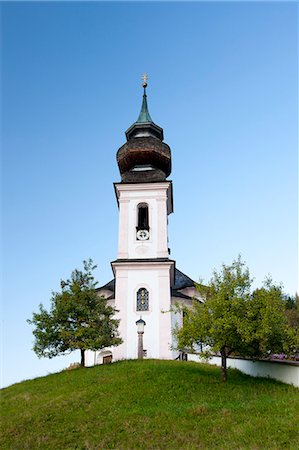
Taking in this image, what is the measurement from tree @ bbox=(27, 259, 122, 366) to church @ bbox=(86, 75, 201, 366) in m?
3.78

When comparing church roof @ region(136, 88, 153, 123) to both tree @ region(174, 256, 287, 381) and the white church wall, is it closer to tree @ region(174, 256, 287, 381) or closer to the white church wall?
the white church wall

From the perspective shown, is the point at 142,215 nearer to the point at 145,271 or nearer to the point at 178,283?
the point at 145,271

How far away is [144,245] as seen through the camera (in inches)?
1057

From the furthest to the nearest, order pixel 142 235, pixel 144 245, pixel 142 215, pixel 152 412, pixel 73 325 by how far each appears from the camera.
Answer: pixel 142 215 < pixel 142 235 < pixel 144 245 < pixel 73 325 < pixel 152 412

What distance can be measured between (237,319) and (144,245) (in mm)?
12508

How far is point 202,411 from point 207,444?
6.53ft

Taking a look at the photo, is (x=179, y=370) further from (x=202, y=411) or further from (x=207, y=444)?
(x=207, y=444)

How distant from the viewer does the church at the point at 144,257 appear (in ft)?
80.3

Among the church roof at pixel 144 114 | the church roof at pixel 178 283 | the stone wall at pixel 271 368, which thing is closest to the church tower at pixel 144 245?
the church roof at pixel 144 114

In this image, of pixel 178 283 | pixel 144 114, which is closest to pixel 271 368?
pixel 178 283

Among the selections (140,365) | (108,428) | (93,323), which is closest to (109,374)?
(140,365)

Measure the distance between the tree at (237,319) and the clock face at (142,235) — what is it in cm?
1076

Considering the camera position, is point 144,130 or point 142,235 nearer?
point 142,235

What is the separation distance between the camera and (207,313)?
15930mm
